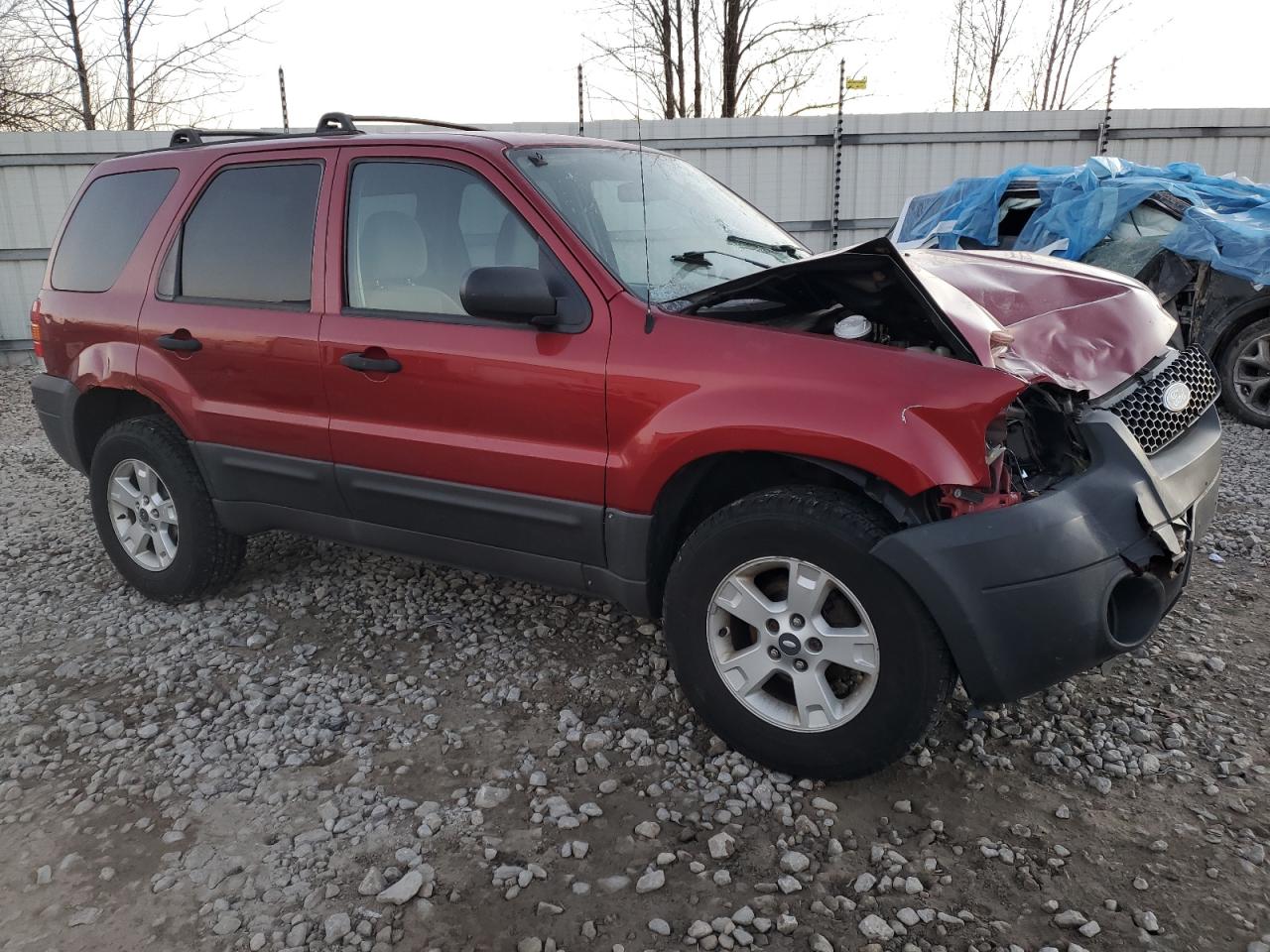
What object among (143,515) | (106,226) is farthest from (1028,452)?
(106,226)

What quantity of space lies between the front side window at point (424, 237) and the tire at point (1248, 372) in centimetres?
555

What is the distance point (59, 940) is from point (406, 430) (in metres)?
1.72

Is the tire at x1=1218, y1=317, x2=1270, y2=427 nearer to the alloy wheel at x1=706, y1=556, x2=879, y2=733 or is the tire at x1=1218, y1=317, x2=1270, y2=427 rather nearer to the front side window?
the alloy wheel at x1=706, y1=556, x2=879, y2=733

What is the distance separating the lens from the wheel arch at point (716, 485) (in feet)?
8.31

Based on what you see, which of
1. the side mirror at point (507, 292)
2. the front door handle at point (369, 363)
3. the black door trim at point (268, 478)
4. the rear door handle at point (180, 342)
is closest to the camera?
the side mirror at point (507, 292)

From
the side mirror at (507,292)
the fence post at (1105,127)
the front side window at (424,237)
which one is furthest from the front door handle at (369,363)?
the fence post at (1105,127)

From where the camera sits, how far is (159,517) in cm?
397

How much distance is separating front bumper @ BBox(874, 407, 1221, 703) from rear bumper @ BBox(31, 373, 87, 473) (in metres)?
3.67

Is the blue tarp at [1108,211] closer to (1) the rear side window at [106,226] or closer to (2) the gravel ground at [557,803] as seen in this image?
(2) the gravel ground at [557,803]

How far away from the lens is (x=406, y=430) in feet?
10.4

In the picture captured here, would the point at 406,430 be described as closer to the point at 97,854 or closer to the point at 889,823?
the point at 97,854

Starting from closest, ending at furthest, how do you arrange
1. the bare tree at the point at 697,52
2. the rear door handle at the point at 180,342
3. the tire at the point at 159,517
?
the rear door handle at the point at 180,342 < the tire at the point at 159,517 < the bare tree at the point at 697,52

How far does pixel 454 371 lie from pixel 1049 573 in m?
1.88

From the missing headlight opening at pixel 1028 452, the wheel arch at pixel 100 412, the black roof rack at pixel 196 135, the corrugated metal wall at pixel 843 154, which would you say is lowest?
the wheel arch at pixel 100 412
